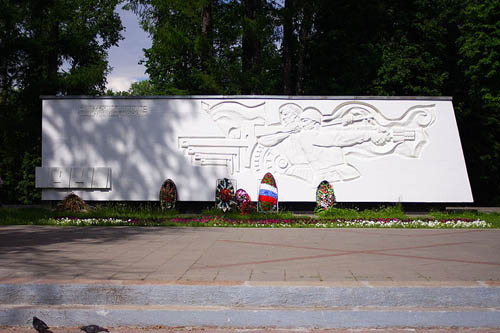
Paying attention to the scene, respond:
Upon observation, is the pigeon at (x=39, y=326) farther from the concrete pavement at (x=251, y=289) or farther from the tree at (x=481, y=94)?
the tree at (x=481, y=94)

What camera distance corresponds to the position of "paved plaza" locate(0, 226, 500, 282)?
533 cm

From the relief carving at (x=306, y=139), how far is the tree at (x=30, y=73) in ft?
32.1

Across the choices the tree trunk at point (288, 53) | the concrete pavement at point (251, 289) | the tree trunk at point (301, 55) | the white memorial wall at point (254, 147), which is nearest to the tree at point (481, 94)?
the tree trunk at point (301, 55)

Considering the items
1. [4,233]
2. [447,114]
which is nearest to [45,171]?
[4,233]

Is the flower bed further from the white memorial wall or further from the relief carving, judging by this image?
the relief carving

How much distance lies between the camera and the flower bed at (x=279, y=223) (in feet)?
39.5

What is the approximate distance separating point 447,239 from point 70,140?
1307cm

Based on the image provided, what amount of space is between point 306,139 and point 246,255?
10.5 m

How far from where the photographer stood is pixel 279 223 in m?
12.3

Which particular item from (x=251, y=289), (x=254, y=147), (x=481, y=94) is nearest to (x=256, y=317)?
(x=251, y=289)

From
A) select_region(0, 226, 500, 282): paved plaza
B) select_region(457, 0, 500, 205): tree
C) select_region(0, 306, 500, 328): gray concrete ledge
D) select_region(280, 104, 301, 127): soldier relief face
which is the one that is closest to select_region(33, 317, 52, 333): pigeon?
select_region(0, 306, 500, 328): gray concrete ledge

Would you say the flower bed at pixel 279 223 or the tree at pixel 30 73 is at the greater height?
the tree at pixel 30 73

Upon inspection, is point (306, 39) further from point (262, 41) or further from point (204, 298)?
point (204, 298)

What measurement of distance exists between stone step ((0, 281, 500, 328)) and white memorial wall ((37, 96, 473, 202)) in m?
11.9
